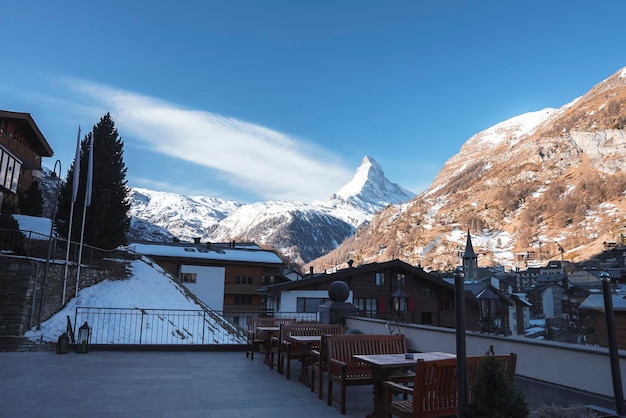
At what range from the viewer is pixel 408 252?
587 ft

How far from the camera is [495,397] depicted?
3.35 m

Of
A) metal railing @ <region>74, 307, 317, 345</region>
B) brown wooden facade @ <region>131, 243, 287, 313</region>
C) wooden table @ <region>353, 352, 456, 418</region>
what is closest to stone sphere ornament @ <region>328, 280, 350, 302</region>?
metal railing @ <region>74, 307, 317, 345</region>

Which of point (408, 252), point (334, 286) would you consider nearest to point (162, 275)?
point (334, 286)

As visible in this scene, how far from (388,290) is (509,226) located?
155 meters

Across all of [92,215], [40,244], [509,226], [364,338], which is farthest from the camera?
[509,226]

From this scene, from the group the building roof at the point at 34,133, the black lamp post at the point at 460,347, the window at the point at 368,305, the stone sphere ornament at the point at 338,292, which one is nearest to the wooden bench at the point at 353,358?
the black lamp post at the point at 460,347

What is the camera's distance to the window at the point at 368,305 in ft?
104

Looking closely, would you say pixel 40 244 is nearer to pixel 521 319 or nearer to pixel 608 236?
pixel 521 319

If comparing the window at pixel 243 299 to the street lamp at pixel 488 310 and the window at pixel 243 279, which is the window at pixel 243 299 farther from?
the street lamp at pixel 488 310

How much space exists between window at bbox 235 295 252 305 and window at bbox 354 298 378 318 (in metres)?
14.7

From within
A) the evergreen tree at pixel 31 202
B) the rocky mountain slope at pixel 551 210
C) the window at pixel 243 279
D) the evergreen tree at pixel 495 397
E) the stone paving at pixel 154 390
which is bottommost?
the stone paving at pixel 154 390

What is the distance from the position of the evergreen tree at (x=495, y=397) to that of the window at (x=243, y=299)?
132 feet

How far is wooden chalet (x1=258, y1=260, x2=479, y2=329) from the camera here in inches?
1153

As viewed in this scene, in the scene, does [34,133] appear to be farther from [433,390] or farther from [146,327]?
[433,390]
